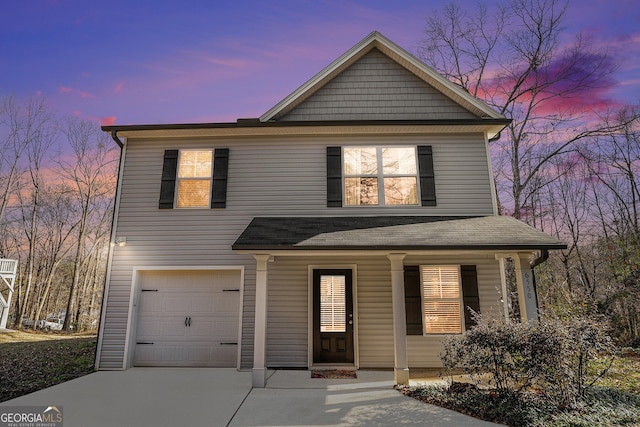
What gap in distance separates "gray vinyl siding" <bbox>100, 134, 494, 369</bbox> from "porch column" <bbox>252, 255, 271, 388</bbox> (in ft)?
4.08

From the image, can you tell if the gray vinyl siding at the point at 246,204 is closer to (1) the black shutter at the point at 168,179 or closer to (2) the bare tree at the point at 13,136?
(1) the black shutter at the point at 168,179

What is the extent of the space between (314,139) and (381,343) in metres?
5.03

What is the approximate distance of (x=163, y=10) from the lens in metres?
11.2

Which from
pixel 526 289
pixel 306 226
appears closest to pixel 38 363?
pixel 306 226

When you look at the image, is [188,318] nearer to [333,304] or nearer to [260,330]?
[260,330]

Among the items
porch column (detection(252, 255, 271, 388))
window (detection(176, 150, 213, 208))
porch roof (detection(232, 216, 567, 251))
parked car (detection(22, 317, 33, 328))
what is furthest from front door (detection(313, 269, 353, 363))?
parked car (detection(22, 317, 33, 328))

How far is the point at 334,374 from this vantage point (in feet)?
22.3

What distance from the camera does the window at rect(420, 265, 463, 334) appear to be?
7438mm

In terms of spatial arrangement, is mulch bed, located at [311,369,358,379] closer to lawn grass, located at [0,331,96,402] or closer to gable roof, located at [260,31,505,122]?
lawn grass, located at [0,331,96,402]

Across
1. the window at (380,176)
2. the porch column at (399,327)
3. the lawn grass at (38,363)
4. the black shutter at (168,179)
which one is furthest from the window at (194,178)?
the porch column at (399,327)

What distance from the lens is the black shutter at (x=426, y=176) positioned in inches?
312

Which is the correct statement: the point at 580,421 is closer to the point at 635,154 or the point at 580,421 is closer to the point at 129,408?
the point at 129,408

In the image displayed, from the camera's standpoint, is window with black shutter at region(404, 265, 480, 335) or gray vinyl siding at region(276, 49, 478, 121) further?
gray vinyl siding at region(276, 49, 478, 121)

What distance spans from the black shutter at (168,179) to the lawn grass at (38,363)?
4007mm
